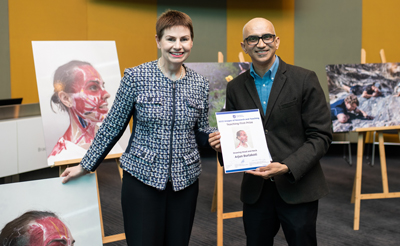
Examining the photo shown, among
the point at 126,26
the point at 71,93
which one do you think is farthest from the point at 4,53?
the point at 71,93

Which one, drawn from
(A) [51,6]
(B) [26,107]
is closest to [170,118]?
(B) [26,107]

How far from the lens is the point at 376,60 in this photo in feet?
22.2

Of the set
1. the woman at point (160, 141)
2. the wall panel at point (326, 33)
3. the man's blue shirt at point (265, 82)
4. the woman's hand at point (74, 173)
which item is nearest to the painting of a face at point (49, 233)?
the woman's hand at point (74, 173)

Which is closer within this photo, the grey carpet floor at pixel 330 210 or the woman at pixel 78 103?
the woman at pixel 78 103

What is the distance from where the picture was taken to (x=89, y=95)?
292 centimetres

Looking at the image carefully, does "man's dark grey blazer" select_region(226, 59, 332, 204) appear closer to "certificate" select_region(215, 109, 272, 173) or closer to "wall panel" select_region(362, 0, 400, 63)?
"certificate" select_region(215, 109, 272, 173)

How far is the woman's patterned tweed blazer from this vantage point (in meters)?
1.69

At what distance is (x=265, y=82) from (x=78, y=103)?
1.56m

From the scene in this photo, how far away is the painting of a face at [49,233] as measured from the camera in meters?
1.88

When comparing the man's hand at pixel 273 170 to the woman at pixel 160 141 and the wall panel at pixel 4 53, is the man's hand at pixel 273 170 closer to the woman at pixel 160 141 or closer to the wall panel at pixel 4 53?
the woman at pixel 160 141

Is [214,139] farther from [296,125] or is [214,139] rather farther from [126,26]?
[126,26]

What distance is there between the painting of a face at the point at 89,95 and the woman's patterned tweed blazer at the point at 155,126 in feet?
3.81

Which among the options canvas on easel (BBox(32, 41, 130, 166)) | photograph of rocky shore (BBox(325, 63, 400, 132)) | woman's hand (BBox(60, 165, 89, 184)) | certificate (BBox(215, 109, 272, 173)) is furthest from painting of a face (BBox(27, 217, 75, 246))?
photograph of rocky shore (BBox(325, 63, 400, 132))

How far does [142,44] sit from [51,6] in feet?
5.08
